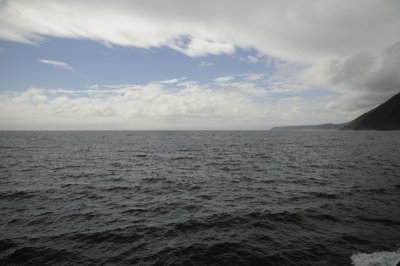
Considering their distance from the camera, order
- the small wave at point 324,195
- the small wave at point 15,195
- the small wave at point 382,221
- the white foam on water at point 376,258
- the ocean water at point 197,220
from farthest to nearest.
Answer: the small wave at point 15,195 < the small wave at point 324,195 < the small wave at point 382,221 < the ocean water at point 197,220 < the white foam on water at point 376,258

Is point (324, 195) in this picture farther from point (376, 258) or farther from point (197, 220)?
point (197, 220)

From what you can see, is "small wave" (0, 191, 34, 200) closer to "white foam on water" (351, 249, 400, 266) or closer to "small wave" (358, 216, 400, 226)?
"white foam on water" (351, 249, 400, 266)

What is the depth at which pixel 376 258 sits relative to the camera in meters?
12.4

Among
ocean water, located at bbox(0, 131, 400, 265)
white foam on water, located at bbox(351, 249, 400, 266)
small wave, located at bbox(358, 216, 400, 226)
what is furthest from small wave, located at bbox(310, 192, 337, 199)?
white foam on water, located at bbox(351, 249, 400, 266)

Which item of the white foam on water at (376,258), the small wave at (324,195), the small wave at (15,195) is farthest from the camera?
the small wave at (15,195)

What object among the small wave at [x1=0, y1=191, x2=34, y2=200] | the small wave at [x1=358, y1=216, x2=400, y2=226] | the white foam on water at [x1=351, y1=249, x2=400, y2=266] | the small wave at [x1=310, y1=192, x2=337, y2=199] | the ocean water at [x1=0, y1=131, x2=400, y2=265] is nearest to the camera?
the white foam on water at [x1=351, y1=249, x2=400, y2=266]

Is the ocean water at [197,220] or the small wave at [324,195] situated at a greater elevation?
the small wave at [324,195]

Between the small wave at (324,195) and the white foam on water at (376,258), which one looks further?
the small wave at (324,195)

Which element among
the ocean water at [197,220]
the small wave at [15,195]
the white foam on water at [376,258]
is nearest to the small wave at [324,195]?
the ocean water at [197,220]

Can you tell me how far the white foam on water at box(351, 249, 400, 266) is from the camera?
1194 centimetres

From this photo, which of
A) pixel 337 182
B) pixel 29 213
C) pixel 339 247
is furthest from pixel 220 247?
pixel 337 182

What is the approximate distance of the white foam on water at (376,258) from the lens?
1194 cm

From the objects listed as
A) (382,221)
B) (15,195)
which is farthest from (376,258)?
(15,195)

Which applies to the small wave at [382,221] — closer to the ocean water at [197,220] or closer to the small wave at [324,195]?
the ocean water at [197,220]
